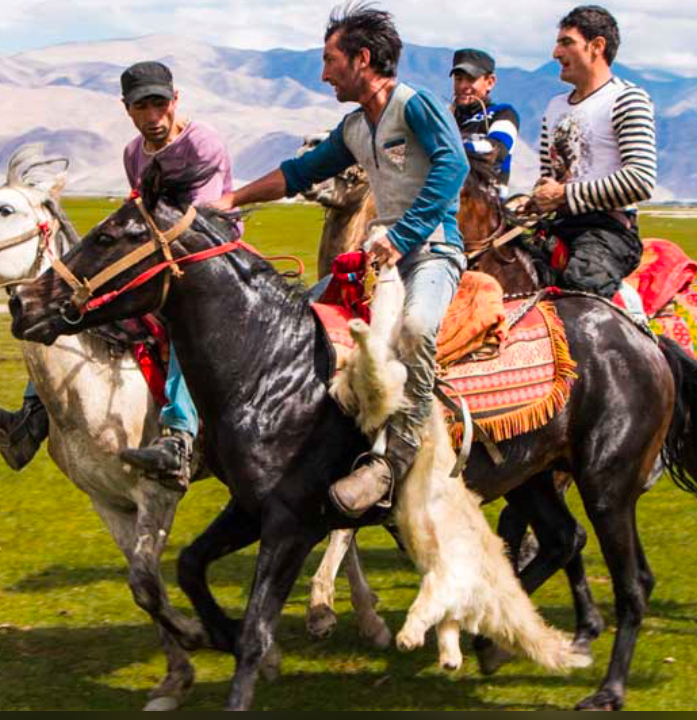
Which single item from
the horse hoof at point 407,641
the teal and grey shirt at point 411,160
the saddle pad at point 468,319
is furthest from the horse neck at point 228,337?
the horse hoof at point 407,641

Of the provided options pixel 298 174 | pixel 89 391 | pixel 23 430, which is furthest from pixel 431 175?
pixel 23 430

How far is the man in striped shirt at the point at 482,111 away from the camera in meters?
7.90

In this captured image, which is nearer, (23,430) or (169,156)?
(169,156)

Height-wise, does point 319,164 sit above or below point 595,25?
below

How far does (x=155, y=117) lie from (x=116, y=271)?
152 centimetres

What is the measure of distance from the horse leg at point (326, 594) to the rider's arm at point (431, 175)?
2.41 m

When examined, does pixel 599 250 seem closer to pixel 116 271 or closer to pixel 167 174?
pixel 167 174

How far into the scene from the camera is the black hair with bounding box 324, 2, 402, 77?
5.68m

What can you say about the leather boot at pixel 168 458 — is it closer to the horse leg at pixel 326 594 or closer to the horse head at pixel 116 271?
the horse head at pixel 116 271

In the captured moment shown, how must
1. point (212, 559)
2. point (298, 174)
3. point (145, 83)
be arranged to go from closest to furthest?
point (212, 559)
point (298, 174)
point (145, 83)

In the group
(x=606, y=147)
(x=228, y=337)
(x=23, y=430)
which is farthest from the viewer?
(x=23, y=430)

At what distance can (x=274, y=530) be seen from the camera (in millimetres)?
5523

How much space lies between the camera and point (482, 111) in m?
8.11

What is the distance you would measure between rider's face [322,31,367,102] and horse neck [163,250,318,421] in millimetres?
872
